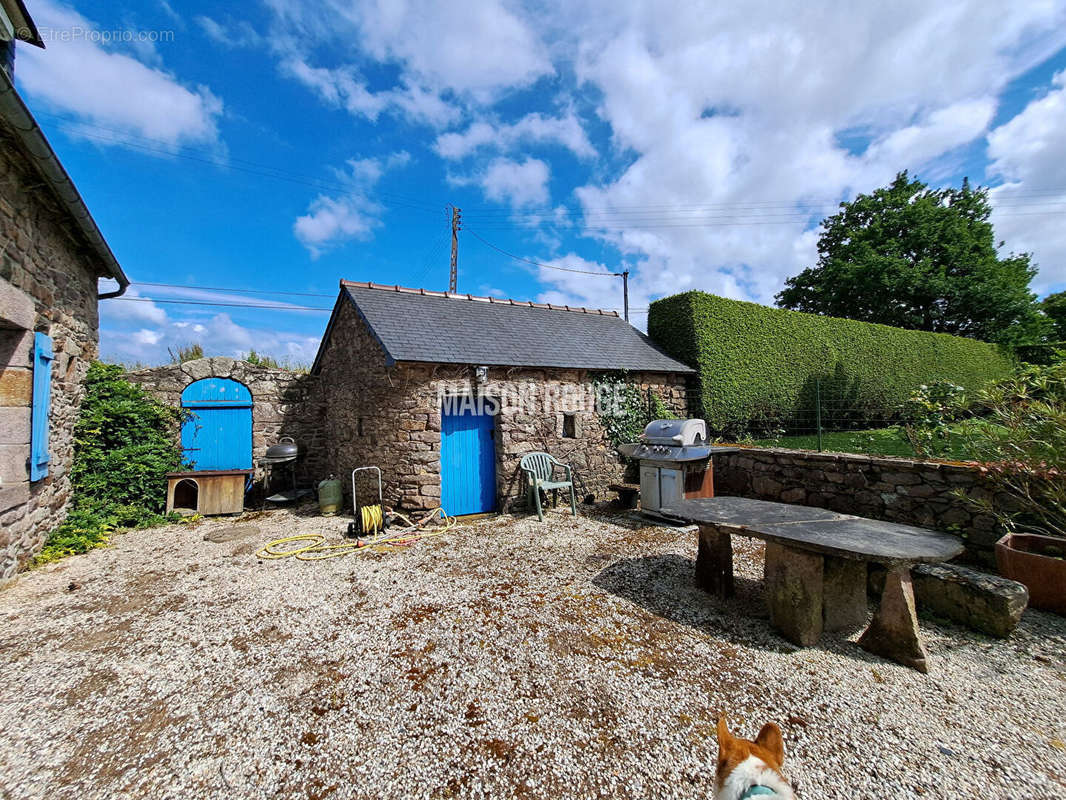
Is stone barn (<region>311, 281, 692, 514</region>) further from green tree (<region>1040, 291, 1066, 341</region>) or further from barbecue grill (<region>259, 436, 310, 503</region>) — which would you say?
green tree (<region>1040, 291, 1066, 341</region>)

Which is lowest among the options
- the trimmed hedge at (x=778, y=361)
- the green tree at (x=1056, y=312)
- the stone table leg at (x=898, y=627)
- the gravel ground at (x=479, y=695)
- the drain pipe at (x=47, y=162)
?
the gravel ground at (x=479, y=695)

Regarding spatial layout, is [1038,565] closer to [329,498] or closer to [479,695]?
[479,695]

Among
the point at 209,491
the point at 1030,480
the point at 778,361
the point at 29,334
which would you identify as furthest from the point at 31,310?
the point at 778,361

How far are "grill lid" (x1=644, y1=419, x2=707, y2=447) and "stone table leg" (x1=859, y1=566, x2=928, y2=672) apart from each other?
3238 mm

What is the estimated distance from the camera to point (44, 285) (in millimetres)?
4707

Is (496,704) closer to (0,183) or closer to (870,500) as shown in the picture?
(870,500)

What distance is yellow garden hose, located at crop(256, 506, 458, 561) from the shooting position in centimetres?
501

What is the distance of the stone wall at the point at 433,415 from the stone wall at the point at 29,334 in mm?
3583

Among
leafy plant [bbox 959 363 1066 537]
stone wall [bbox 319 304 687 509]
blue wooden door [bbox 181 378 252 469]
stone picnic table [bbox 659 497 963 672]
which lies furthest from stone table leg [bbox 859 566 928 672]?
blue wooden door [bbox 181 378 252 469]

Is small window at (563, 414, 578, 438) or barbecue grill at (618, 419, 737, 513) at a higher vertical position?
small window at (563, 414, 578, 438)

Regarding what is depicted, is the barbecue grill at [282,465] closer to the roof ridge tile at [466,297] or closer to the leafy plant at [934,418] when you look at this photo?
the roof ridge tile at [466,297]

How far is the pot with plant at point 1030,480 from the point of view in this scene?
10.7 ft

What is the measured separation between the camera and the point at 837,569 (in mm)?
3105

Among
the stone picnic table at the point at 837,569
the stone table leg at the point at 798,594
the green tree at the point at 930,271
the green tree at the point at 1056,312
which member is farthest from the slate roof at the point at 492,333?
the green tree at the point at 1056,312
